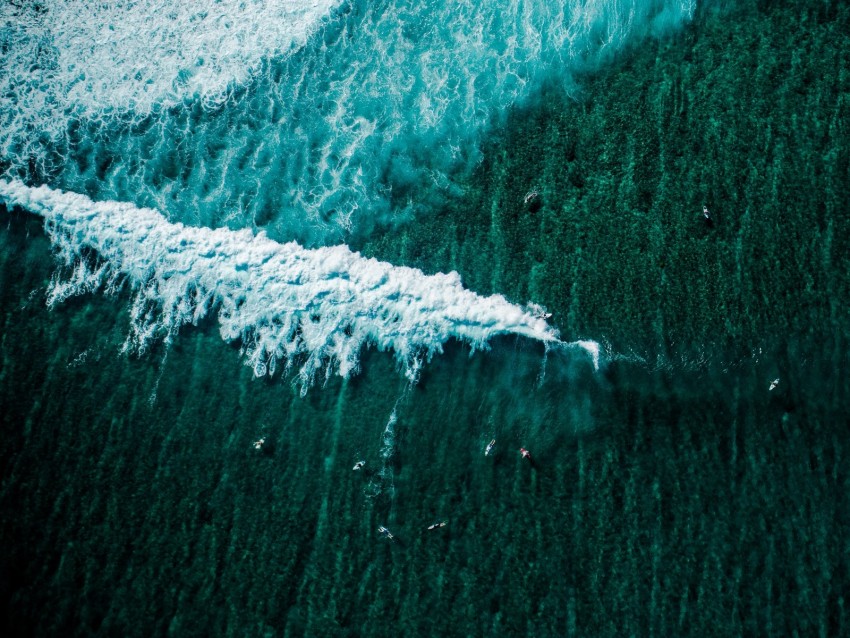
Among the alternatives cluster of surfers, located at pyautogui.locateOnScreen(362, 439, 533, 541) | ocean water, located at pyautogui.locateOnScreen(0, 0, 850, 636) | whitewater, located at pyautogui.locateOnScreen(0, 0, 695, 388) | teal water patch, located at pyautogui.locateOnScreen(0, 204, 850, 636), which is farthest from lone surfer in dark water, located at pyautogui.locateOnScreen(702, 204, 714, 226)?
cluster of surfers, located at pyautogui.locateOnScreen(362, 439, 533, 541)

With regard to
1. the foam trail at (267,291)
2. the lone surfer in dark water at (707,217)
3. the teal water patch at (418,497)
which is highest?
the lone surfer in dark water at (707,217)

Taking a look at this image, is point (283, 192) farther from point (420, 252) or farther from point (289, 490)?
point (289, 490)

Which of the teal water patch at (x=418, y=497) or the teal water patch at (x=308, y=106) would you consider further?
the teal water patch at (x=308, y=106)

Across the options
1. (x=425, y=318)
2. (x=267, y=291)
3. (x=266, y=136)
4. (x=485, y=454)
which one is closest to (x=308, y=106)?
(x=266, y=136)

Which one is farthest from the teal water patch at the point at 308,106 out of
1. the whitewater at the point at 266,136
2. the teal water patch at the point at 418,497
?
the teal water patch at the point at 418,497

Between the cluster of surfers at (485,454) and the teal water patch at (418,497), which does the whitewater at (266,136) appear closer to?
the teal water patch at (418,497)

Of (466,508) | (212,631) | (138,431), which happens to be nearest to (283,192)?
(138,431)

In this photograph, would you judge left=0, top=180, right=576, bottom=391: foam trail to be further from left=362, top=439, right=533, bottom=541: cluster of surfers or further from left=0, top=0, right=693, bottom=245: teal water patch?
left=362, top=439, right=533, bottom=541: cluster of surfers
